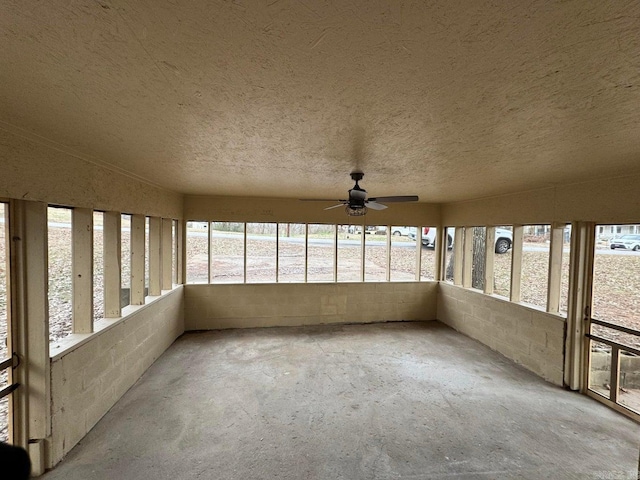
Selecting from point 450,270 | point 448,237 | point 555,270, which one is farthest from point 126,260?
point 450,270

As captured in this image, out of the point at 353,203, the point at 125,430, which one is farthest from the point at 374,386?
the point at 125,430

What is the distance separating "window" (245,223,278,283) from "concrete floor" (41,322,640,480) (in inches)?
69.8

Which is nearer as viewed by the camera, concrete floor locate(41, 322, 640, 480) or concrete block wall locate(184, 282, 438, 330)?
concrete floor locate(41, 322, 640, 480)

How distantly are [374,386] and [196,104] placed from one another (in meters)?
3.68

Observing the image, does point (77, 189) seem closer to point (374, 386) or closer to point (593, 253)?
point (374, 386)

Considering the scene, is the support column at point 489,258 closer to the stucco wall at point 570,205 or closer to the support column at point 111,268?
the stucco wall at point 570,205

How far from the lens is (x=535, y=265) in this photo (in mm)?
4602

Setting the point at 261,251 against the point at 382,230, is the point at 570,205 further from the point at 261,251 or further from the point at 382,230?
the point at 261,251

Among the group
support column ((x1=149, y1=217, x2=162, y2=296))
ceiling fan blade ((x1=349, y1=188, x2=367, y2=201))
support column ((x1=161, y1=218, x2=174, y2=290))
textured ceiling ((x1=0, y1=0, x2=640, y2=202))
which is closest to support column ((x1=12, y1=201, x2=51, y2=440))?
textured ceiling ((x1=0, y1=0, x2=640, y2=202))

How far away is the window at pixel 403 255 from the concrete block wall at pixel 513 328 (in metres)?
0.92

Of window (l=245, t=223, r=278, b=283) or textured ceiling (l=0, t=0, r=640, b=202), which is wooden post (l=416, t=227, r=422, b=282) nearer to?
window (l=245, t=223, r=278, b=283)

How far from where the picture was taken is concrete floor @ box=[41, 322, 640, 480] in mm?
2529

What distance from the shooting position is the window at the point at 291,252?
6297 millimetres

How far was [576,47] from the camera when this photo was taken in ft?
3.52
